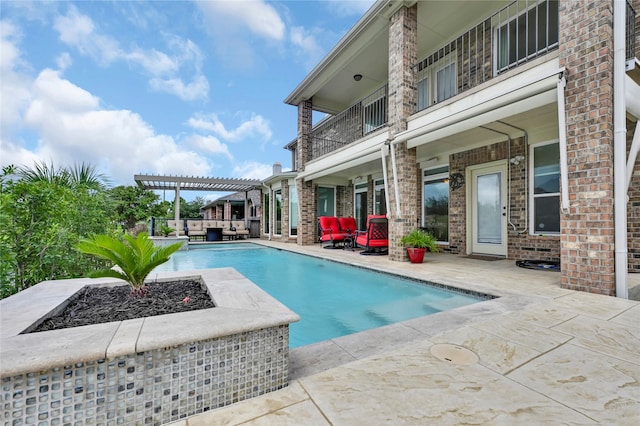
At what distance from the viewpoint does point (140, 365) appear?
132 centimetres

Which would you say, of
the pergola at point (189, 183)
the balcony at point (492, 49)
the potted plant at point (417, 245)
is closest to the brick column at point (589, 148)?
the balcony at point (492, 49)

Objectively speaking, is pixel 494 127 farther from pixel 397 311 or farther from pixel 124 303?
pixel 124 303

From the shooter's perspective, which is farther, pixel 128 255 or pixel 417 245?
pixel 417 245

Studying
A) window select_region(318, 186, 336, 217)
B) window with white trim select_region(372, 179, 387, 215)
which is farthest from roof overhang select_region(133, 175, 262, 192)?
window with white trim select_region(372, 179, 387, 215)

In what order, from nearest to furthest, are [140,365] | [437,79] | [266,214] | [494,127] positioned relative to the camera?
[140,365]
[494,127]
[437,79]
[266,214]

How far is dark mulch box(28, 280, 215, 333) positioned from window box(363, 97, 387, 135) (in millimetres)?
8946

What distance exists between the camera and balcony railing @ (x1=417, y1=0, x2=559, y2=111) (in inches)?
235

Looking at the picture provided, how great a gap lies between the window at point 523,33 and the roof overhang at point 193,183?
11972 millimetres

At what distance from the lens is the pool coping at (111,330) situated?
1187 mm

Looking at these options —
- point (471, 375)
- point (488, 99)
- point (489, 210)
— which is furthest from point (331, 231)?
point (471, 375)

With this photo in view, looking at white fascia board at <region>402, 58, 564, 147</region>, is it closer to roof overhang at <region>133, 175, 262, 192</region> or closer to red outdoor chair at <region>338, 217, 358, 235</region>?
red outdoor chair at <region>338, 217, 358, 235</region>

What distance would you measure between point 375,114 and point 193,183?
9.43 metres

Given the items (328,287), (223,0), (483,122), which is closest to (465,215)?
(483,122)

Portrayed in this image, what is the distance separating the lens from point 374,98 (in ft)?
33.9
